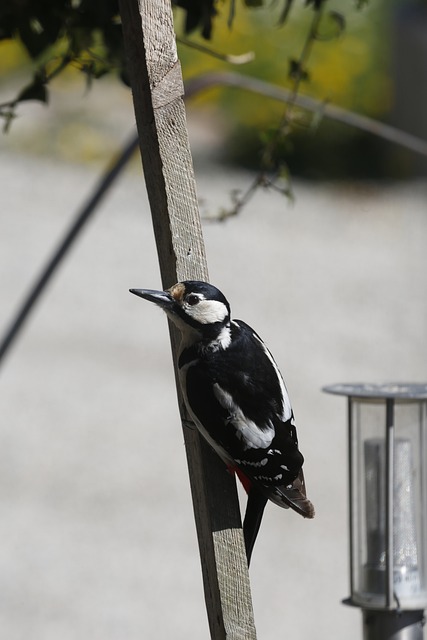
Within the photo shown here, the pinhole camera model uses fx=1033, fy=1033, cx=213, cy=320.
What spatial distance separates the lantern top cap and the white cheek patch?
53 centimetres

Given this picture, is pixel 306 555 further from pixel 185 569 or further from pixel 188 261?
pixel 188 261

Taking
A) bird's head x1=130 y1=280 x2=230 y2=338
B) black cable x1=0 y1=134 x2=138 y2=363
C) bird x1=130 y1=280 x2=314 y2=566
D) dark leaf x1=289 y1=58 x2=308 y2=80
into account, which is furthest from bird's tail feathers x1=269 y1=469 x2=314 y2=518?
black cable x1=0 y1=134 x2=138 y2=363

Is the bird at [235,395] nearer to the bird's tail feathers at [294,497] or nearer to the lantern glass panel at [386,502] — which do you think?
the bird's tail feathers at [294,497]

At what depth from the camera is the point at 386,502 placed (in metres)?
1.76

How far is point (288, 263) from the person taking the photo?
8.80m

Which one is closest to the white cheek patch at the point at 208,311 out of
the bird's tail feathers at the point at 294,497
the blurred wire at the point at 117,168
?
the bird's tail feathers at the point at 294,497

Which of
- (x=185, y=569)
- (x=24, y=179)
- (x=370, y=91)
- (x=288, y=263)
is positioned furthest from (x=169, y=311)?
(x=370, y=91)

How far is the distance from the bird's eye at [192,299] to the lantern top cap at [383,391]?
1.90 ft

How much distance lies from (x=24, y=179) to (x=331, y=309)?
4093 millimetres

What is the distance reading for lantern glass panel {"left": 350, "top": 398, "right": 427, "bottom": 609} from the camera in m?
1.79

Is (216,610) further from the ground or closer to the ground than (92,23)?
closer to the ground

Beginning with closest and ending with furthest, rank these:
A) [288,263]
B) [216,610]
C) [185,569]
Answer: [216,610]
[185,569]
[288,263]

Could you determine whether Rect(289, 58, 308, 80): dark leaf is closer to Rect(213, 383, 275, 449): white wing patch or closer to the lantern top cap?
the lantern top cap

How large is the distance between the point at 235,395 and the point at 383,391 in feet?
1.91
